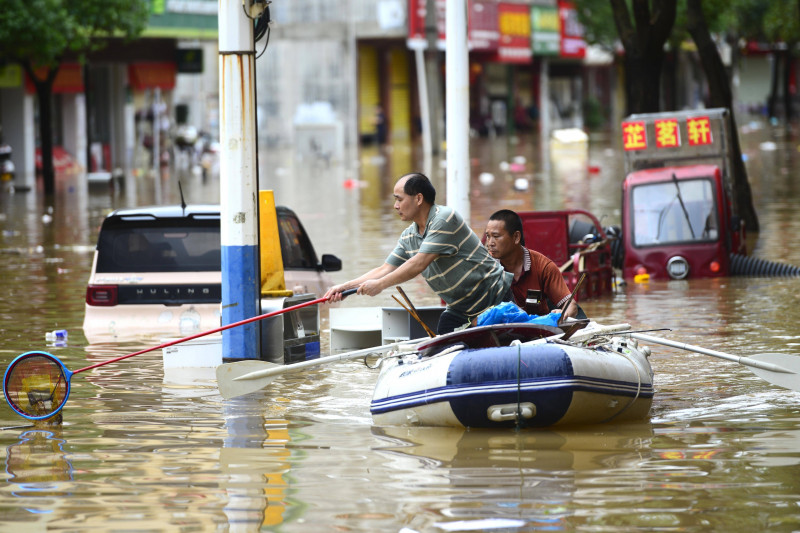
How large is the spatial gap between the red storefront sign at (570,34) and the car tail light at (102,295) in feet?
235

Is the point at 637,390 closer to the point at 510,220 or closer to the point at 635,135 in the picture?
the point at 510,220

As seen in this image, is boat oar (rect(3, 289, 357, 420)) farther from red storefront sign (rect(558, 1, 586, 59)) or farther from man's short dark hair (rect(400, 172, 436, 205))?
red storefront sign (rect(558, 1, 586, 59))

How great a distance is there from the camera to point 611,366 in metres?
8.63

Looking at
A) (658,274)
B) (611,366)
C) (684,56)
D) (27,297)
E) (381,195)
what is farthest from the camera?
(684,56)

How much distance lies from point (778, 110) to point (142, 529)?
8535 cm

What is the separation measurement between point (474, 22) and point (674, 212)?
52907 mm

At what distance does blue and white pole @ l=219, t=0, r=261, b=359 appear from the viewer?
10891 millimetres

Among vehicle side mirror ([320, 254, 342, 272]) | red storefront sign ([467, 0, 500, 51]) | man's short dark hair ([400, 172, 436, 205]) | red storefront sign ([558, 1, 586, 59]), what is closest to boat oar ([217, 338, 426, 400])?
man's short dark hair ([400, 172, 436, 205])

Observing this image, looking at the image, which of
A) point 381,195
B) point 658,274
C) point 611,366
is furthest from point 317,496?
point 381,195

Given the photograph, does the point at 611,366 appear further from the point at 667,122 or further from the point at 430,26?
the point at 430,26

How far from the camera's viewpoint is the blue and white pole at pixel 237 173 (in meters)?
10.9

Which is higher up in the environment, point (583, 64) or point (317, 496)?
point (583, 64)

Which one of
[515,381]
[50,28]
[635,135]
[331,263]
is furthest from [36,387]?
[50,28]

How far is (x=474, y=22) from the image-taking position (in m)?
69.8
